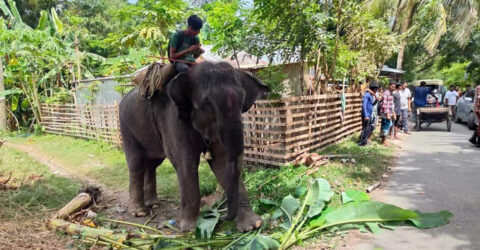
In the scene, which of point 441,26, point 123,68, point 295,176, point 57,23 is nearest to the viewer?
point 295,176

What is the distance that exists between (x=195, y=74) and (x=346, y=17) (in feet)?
19.5

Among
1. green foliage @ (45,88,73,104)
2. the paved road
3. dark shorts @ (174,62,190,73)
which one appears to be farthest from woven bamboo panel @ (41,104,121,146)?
the paved road

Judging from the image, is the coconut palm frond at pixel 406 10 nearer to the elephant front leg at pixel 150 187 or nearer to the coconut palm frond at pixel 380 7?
the coconut palm frond at pixel 380 7

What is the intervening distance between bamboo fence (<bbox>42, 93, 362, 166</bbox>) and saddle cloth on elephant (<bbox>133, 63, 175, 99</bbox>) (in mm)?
2921

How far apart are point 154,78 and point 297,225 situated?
2406 mm

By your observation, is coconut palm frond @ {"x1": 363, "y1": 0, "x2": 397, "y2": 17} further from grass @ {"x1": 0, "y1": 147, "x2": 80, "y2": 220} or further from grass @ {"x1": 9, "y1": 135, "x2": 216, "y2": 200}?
grass @ {"x1": 0, "y1": 147, "x2": 80, "y2": 220}

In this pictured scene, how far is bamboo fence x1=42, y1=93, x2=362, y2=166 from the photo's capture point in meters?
6.69

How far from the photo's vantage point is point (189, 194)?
391 cm

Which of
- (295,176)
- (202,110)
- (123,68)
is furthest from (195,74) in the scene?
(123,68)

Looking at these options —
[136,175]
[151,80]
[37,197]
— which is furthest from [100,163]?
[151,80]

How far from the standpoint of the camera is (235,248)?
3254 millimetres

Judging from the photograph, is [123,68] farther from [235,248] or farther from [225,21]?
[235,248]

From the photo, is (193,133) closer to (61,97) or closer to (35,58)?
(61,97)

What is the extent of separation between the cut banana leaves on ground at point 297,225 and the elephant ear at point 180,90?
1.35m
